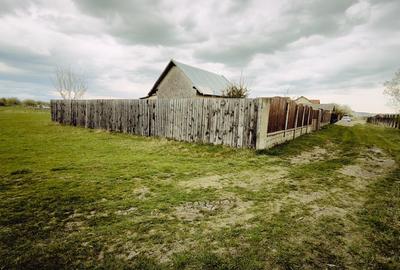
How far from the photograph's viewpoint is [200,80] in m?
23.3

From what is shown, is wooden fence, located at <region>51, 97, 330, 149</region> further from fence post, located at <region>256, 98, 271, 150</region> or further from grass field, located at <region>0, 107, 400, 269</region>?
grass field, located at <region>0, 107, 400, 269</region>

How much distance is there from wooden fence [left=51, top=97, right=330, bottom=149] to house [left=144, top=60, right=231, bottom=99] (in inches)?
358

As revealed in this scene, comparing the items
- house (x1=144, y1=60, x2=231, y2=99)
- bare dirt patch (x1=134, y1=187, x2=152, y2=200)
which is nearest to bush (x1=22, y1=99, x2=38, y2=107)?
house (x1=144, y1=60, x2=231, y2=99)

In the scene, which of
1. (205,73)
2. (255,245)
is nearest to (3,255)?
(255,245)

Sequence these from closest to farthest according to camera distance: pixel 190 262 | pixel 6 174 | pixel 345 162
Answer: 1. pixel 190 262
2. pixel 6 174
3. pixel 345 162

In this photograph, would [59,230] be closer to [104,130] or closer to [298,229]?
[298,229]

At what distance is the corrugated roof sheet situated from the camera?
22.0 metres

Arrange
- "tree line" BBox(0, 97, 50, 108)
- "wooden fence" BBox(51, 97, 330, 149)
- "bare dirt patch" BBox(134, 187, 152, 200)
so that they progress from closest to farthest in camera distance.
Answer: "bare dirt patch" BBox(134, 187, 152, 200) → "wooden fence" BBox(51, 97, 330, 149) → "tree line" BBox(0, 97, 50, 108)

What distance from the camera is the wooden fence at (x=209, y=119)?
8.20 metres

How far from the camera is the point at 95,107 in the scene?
15.9m

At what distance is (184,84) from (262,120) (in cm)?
1549

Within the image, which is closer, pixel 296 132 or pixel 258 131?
pixel 258 131

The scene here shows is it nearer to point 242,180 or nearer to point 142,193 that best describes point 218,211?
point 142,193

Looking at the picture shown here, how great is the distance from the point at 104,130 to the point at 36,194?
11.6 meters
